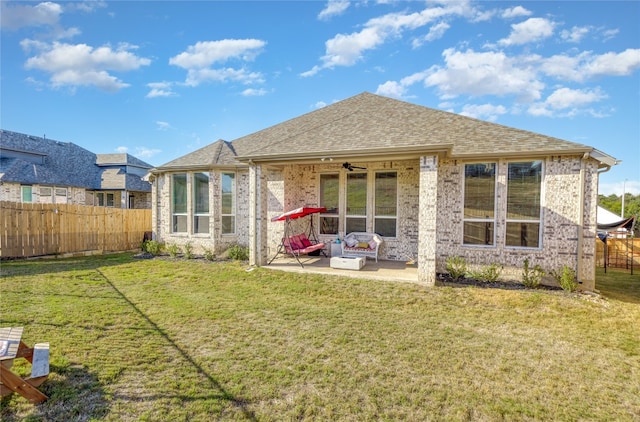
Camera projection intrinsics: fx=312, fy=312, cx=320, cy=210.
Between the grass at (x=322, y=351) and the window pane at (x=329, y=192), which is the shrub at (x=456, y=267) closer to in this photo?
the grass at (x=322, y=351)

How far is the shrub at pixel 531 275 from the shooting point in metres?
7.70

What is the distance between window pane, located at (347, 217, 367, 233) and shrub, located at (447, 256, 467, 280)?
9.87 feet

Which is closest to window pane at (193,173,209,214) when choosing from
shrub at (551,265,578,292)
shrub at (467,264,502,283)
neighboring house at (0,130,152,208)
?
shrub at (467,264,502,283)

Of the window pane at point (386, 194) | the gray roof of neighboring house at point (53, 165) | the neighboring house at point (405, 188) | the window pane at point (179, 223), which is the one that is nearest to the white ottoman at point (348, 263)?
the neighboring house at point (405, 188)

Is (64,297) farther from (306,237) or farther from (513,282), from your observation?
(513,282)

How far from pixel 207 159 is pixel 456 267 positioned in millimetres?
9253

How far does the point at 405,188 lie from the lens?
33.1 feet

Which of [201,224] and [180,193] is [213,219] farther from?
[180,193]

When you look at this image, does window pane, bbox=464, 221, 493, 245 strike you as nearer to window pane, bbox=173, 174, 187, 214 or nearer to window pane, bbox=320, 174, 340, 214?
window pane, bbox=320, 174, 340, 214

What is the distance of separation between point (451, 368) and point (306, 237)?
7.69 m

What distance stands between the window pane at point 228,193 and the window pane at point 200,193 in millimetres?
645

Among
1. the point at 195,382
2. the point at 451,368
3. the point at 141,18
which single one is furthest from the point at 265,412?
the point at 141,18

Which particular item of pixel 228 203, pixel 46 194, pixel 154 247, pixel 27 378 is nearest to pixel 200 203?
pixel 228 203

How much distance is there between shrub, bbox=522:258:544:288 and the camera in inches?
303
